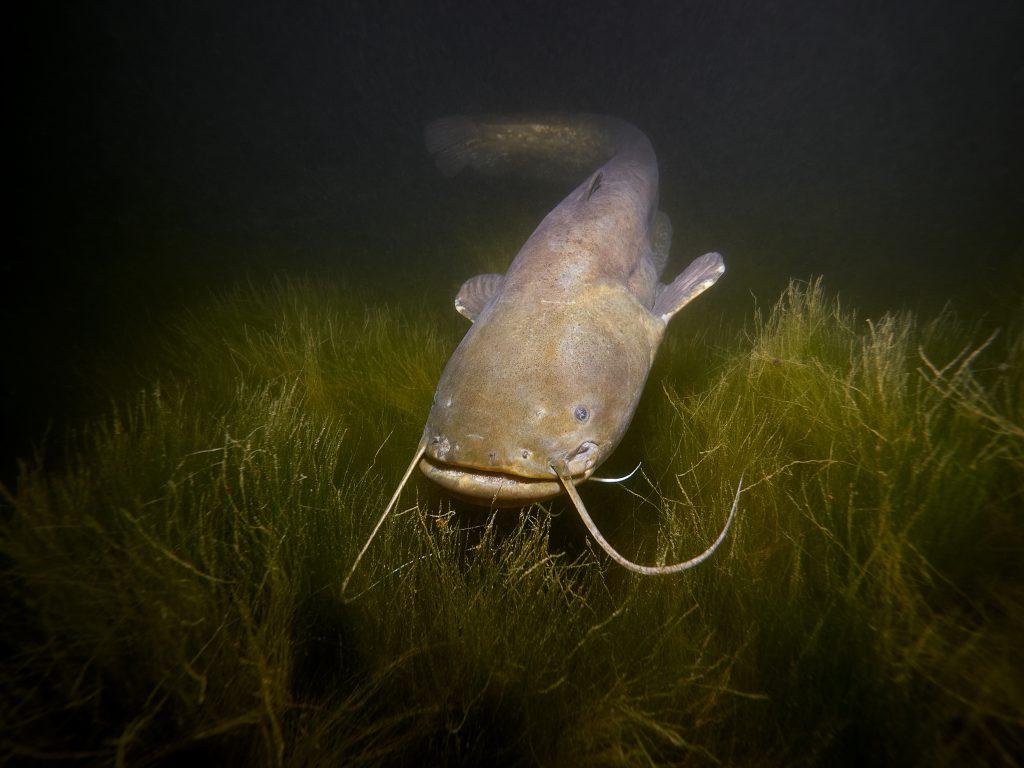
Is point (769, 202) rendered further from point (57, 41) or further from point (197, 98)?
point (57, 41)

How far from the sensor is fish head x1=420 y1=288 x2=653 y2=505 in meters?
1.46

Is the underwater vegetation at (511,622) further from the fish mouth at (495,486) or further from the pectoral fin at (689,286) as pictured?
the pectoral fin at (689,286)

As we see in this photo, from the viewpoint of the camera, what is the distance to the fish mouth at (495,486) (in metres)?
1.43

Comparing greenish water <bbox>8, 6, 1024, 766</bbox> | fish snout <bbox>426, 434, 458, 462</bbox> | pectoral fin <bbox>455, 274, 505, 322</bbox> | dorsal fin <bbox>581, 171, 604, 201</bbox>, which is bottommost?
greenish water <bbox>8, 6, 1024, 766</bbox>

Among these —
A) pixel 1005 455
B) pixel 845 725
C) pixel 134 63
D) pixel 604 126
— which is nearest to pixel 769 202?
pixel 604 126

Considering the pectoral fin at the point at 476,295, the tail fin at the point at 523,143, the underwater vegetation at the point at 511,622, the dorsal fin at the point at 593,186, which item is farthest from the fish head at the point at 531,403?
the tail fin at the point at 523,143

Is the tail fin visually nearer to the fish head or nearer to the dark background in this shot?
the dark background

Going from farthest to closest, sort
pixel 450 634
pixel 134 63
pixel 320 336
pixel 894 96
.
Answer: pixel 134 63 → pixel 894 96 → pixel 320 336 → pixel 450 634

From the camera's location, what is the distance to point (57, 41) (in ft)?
36.0

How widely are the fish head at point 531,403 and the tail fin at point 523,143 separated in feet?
16.1

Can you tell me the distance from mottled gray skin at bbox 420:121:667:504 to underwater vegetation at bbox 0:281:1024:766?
228mm

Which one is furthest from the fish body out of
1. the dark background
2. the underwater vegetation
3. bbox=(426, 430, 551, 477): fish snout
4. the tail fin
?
the dark background

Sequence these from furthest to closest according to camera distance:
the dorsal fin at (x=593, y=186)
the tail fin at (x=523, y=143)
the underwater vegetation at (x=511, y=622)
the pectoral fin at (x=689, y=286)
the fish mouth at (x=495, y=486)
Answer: the tail fin at (x=523, y=143)
the dorsal fin at (x=593, y=186)
the pectoral fin at (x=689, y=286)
the fish mouth at (x=495, y=486)
the underwater vegetation at (x=511, y=622)

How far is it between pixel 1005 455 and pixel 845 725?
102 cm
